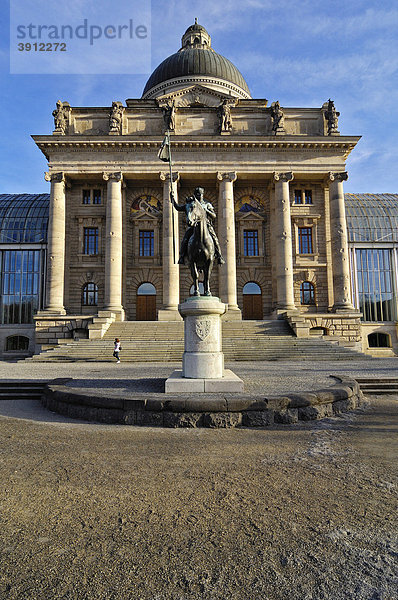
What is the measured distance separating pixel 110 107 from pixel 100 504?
35353mm

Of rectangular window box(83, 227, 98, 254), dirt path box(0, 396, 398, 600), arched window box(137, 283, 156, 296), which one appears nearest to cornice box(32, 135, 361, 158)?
rectangular window box(83, 227, 98, 254)

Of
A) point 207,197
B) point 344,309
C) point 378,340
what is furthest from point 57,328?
point 378,340

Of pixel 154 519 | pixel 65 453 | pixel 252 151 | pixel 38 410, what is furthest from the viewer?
pixel 252 151

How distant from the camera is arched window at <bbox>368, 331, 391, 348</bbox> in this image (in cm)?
3412

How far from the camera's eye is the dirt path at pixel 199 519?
2.41 m

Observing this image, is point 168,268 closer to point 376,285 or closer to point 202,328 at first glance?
point 376,285

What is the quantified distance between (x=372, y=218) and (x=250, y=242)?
1345 cm

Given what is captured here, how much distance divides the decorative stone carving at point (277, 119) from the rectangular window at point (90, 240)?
1835 cm

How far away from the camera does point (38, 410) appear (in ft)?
28.4

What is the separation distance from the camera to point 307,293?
3334cm

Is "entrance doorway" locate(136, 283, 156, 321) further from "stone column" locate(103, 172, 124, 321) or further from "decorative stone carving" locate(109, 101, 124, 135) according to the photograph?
"decorative stone carving" locate(109, 101, 124, 135)

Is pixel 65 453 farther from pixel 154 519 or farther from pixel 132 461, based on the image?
pixel 154 519

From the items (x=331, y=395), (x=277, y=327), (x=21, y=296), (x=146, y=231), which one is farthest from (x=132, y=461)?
(x=21, y=296)

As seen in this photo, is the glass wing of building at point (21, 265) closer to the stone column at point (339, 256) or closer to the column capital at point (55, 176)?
the column capital at point (55, 176)
